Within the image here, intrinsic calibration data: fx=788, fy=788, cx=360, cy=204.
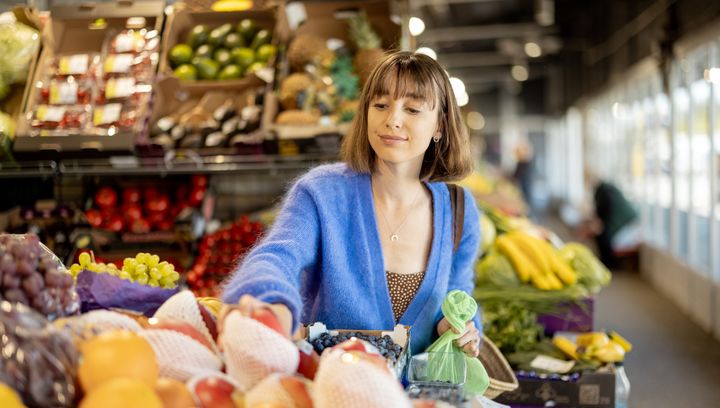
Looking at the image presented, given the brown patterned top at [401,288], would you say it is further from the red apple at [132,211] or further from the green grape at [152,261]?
the red apple at [132,211]

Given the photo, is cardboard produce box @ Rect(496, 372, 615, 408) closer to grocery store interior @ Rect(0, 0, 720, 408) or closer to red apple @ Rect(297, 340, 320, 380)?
grocery store interior @ Rect(0, 0, 720, 408)

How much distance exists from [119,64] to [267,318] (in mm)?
3282

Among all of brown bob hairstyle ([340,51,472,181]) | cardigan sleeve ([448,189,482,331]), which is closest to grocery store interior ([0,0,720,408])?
A: cardigan sleeve ([448,189,482,331])

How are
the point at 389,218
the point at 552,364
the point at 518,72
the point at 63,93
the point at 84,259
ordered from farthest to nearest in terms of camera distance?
the point at 518,72, the point at 63,93, the point at 552,364, the point at 389,218, the point at 84,259

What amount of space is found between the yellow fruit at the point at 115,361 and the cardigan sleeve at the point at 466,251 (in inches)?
54.1

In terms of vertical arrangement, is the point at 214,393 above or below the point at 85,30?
below

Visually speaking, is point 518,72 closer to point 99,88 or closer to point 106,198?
point 99,88

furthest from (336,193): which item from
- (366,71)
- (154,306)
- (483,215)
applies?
(483,215)

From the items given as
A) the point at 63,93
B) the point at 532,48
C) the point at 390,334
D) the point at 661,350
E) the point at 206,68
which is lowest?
the point at 661,350

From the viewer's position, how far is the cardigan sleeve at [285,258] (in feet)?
5.28

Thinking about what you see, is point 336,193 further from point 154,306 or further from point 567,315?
point 567,315

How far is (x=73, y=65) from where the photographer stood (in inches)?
171

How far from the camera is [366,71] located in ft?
13.6

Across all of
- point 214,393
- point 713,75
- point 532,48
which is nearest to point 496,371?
point 214,393
